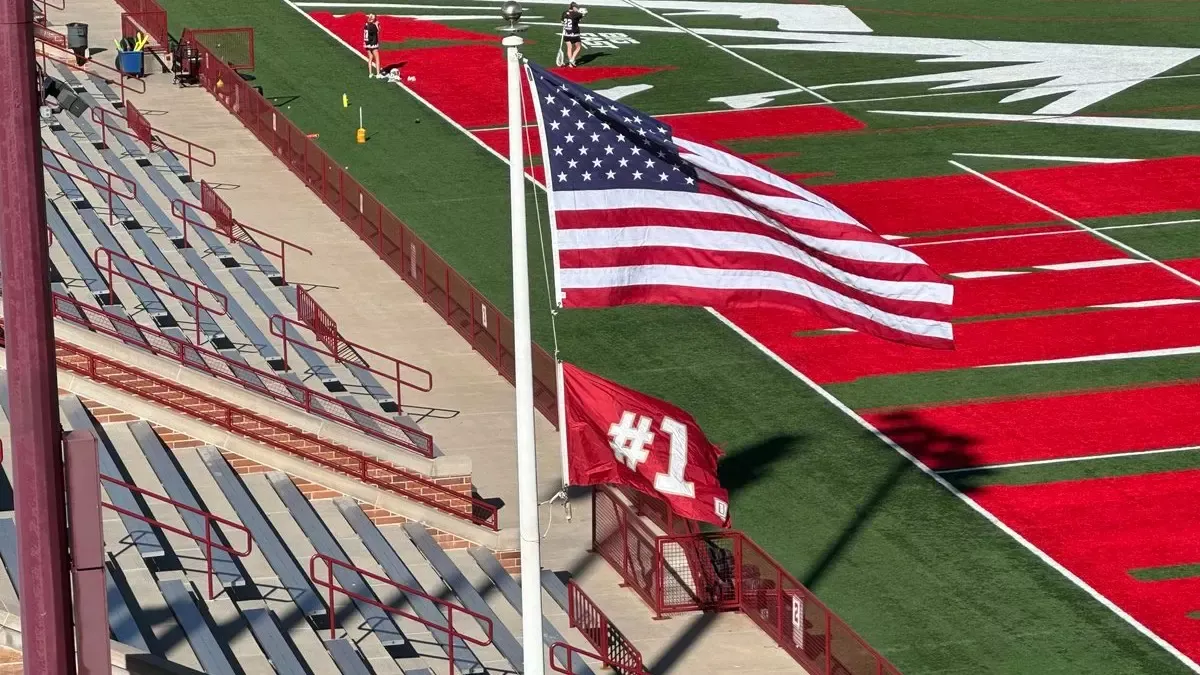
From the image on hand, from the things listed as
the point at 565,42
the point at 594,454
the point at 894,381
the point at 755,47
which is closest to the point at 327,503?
the point at 594,454

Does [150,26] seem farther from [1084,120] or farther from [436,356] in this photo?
[436,356]

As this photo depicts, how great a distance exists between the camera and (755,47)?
55.5 m

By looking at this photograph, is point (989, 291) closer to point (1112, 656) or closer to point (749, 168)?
point (1112, 656)

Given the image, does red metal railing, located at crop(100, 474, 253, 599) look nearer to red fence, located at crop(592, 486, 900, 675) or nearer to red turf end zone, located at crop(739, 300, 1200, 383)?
red fence, located at crop(592, 486, 900, 675)

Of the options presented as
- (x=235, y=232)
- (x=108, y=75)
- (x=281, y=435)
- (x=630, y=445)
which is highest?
(x=630, y=445)

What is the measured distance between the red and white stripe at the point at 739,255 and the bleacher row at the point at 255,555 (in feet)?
17.5

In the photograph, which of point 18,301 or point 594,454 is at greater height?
point 18,301

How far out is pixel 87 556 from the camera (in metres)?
9.24

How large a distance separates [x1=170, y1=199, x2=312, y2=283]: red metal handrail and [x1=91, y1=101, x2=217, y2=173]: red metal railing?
3.97m

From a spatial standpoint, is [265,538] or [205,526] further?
[265,538]

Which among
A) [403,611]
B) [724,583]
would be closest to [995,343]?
[724,583]

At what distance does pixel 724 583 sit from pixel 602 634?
214 cm

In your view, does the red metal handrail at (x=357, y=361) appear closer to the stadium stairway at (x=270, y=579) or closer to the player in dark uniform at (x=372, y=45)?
the stadium stairway at (x=270, y=579)

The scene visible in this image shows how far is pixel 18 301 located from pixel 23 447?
0.63 m
